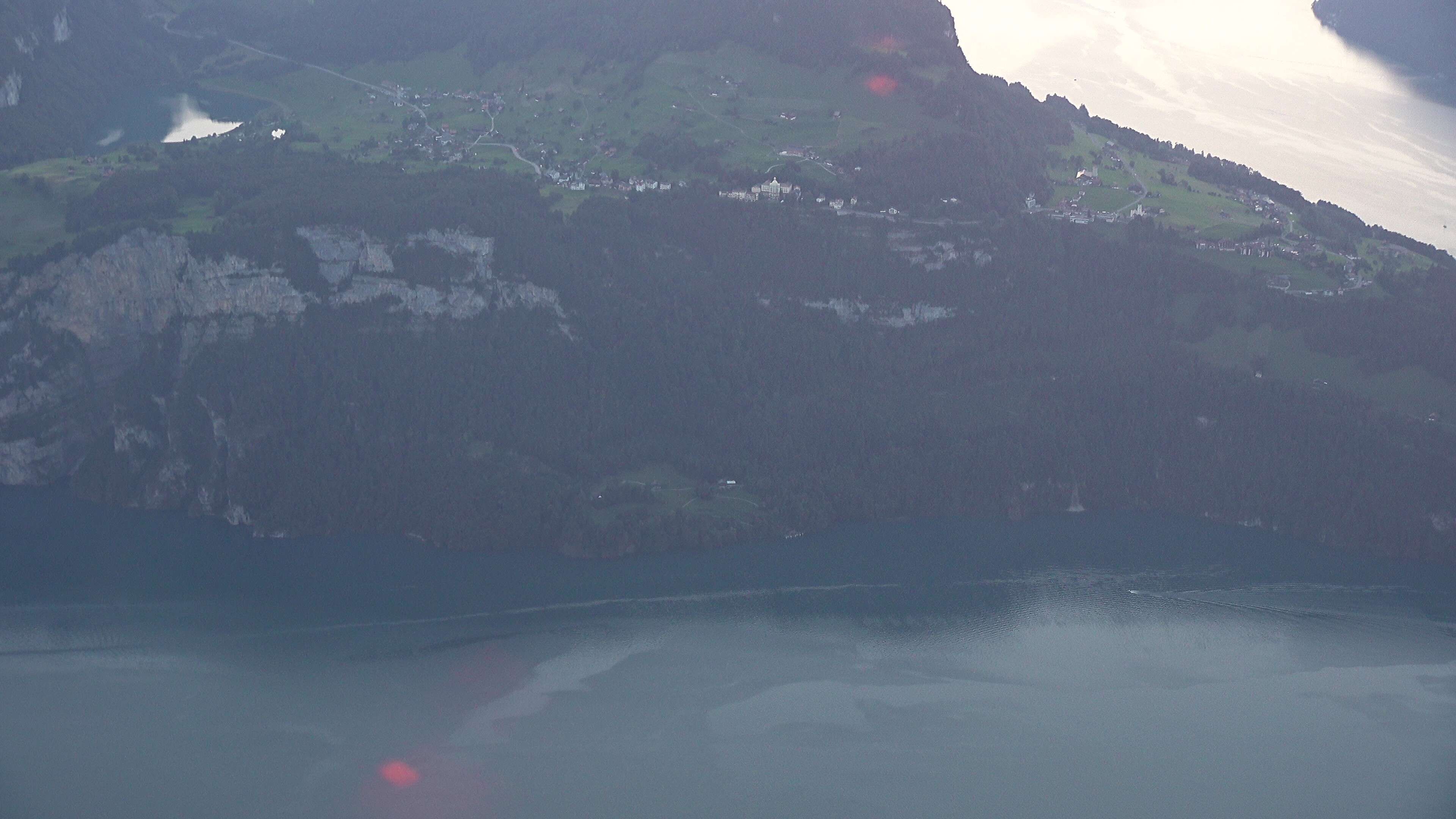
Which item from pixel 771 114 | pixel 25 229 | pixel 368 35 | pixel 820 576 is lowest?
pixel 820 576

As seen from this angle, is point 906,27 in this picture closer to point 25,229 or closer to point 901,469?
point 901,469

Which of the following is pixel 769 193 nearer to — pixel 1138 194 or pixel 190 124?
pixel 1138 194

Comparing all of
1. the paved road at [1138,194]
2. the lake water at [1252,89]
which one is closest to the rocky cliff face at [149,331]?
the paved road at [1138,194]

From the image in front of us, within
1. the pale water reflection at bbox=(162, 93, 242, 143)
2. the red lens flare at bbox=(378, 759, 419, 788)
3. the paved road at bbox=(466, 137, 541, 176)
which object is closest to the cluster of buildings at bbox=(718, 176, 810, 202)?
the paved road at bbox=(466, 137, 541, 176)

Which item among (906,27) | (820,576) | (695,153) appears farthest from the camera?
(906,27)

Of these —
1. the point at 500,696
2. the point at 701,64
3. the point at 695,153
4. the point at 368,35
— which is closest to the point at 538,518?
the point at 500,696
